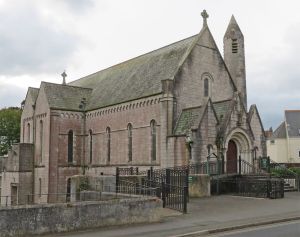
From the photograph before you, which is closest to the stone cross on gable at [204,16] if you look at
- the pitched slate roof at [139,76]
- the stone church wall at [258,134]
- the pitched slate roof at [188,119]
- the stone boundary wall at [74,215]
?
the pitched slate roof at [139,76]

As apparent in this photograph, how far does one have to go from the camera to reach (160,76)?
31531 millimetres

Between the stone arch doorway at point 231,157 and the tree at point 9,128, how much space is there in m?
40.3

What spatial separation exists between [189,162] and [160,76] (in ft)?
25.7

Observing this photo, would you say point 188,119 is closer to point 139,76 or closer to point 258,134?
point 258,134

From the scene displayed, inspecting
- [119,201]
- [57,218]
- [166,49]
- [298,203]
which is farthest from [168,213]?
[166,49]

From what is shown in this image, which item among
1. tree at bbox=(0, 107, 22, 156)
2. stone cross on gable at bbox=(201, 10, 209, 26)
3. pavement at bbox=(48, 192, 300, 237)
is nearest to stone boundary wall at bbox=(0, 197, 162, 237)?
pavement at bbox=(48, 192, 300, 237)

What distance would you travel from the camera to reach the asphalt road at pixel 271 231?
12.7m

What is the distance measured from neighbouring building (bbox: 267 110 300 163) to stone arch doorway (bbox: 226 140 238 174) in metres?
47.1

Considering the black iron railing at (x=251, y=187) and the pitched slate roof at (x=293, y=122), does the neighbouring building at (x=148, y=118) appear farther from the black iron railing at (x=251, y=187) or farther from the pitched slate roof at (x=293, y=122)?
the pitched slate roof at (x=293, y=122)

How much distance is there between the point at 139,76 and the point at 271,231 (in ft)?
75.8

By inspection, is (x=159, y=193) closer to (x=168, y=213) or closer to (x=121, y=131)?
(x=168, y=213)

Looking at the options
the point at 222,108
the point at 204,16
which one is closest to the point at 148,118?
the point at 222,108

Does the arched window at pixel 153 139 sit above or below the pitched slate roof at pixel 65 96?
below

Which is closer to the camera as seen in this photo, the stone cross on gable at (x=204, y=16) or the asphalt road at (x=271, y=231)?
the asphalt road at (x=271, y=231)
